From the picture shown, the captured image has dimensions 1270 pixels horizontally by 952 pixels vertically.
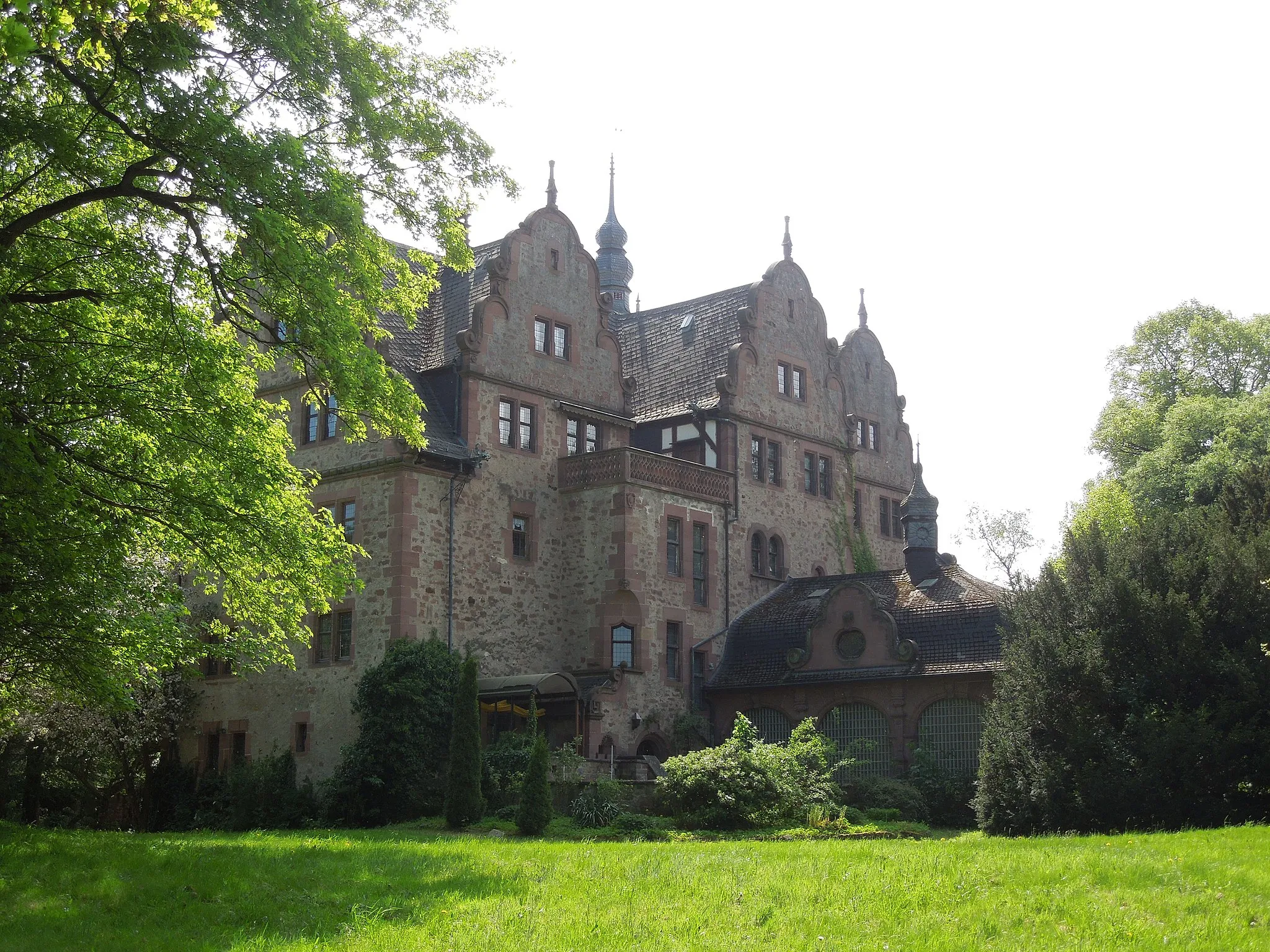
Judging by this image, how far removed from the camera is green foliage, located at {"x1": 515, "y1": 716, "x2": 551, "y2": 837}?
2506 centimetres

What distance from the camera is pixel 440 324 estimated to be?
128ft

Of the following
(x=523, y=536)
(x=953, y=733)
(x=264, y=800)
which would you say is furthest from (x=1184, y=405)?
(x=264, y=800)

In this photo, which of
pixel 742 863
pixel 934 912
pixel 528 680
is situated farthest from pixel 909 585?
pixel 934 912

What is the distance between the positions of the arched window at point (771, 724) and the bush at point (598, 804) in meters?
9.02

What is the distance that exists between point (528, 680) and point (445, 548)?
4235mm

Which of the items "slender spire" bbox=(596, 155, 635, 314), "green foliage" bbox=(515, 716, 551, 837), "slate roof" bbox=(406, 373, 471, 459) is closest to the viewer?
"green foliage" bbox=(515, 716, 551, 837)

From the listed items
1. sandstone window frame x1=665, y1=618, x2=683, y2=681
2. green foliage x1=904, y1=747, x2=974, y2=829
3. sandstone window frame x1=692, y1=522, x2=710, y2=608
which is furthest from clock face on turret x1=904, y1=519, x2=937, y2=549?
green foliage x1=904, y1=747, x2=974, y2=829

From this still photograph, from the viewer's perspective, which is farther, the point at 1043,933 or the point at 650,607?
the point at 650,607

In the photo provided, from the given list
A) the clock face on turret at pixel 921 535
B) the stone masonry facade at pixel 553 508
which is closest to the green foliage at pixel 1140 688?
the stone masonry facade at pixel 553 508

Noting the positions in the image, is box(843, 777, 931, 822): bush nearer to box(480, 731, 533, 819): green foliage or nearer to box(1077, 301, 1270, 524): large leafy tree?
box(480, 731, 533, 819): green foliage

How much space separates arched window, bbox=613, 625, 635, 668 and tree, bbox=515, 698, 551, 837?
11.4 m

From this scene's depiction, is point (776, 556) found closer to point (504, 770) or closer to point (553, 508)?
point (553, 508)

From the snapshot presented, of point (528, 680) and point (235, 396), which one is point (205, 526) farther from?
point (528, 680)

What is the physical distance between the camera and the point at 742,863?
57.9ft
